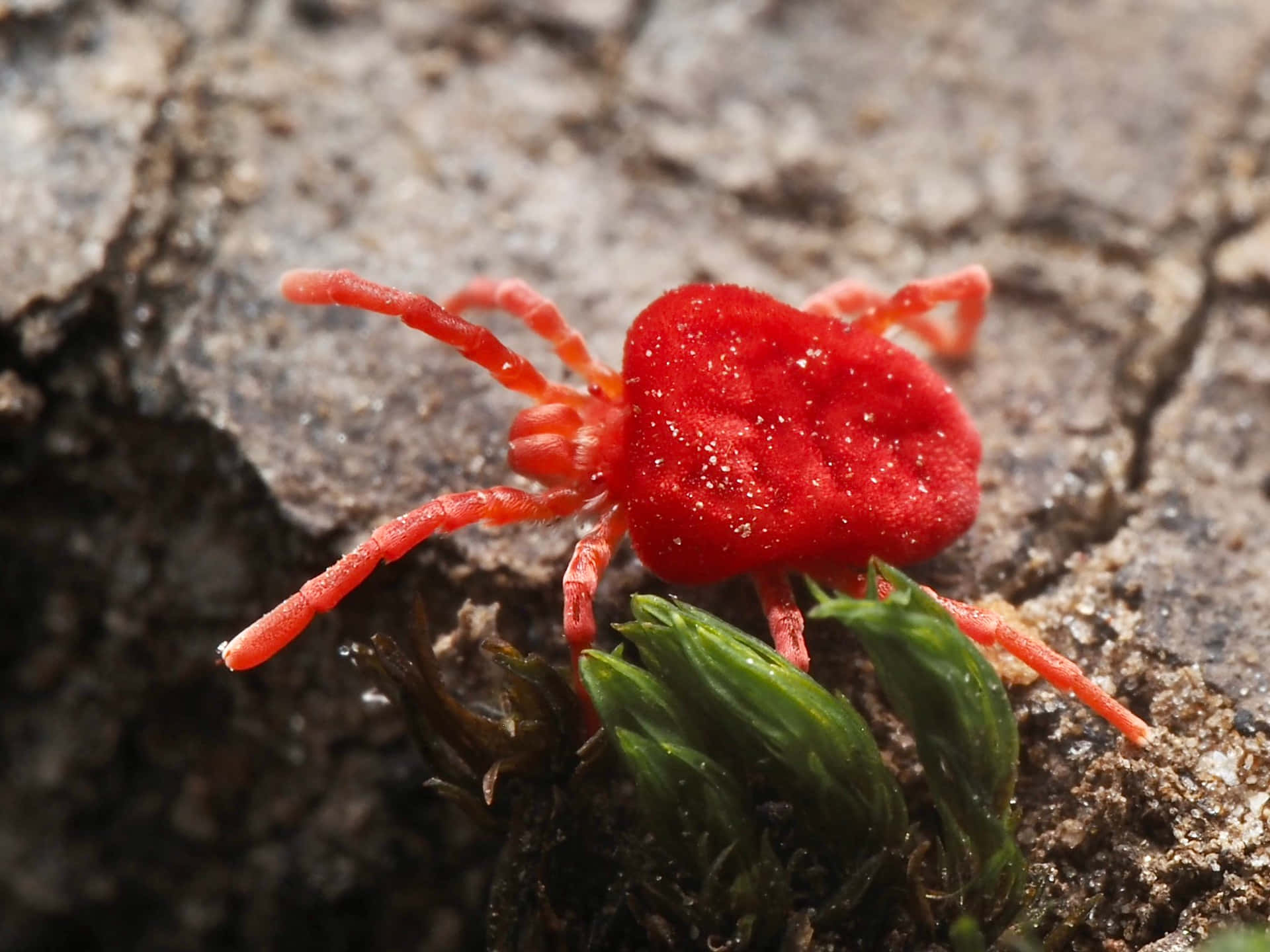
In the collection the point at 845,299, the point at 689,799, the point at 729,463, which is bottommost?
the point at 689,799

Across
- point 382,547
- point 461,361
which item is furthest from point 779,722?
→ point 461,361

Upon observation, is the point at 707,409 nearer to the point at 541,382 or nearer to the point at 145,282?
the point at 541,382

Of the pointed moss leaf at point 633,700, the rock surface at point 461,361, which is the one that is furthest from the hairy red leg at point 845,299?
the pointed moss leaf at point 633,700

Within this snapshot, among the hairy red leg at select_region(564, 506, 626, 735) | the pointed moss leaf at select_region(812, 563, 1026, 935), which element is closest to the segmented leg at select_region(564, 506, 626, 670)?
the hairy red leg at select_region(564, 506, 626, 735)

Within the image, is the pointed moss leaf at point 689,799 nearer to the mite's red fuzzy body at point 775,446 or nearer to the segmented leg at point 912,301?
the mite's red fuzzy body at point 775,446

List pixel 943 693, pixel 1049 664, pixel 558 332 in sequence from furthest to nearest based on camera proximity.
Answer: pixel 558 332 < pixel 1049 664 < pixel 943 693

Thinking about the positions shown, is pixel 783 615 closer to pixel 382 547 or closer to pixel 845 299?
pixel 382 547

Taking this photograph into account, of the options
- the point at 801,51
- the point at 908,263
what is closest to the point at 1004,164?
the point at 908,263

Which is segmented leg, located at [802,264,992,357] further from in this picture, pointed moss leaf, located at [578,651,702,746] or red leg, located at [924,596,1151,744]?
pointed moss leaf, located at [578,651,702,746]
